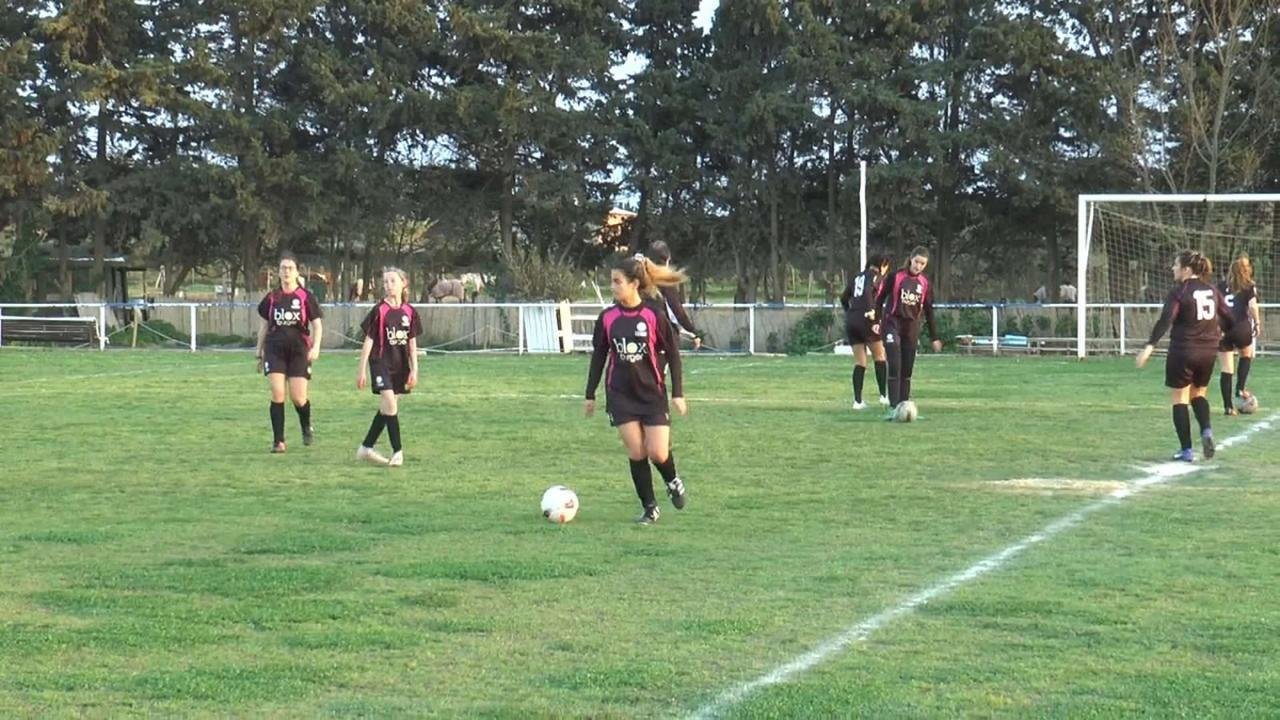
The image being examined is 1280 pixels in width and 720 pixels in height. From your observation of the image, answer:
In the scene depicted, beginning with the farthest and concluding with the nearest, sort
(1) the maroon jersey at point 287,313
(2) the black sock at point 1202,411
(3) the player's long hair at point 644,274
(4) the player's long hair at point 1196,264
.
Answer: (1) the maroon jersey at point 287,313, (2) the black sock at point 1202,411, (4) the player's long hair at point 1196,264, (3) the player's long hair at point 644,274

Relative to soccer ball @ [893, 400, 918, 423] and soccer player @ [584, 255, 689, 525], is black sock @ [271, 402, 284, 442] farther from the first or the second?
soccer ball @ [893, 400, 918, 423]

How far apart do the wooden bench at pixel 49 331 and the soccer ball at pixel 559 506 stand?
3067 centimetres

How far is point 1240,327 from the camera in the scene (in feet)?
58.6

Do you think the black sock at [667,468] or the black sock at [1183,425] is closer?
the black sock at [667,468]

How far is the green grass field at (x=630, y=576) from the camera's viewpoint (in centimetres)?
598

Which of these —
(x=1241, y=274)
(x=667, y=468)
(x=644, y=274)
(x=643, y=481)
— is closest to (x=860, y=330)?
(x=1241, y=274)

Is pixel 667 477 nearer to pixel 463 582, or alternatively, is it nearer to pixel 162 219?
pixel 463 582

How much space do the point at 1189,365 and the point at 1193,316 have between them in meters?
0.39

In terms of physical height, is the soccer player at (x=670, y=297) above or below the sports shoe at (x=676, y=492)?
above

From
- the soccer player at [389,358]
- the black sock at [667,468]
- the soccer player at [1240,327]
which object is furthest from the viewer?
the soccer player at [1240,327]

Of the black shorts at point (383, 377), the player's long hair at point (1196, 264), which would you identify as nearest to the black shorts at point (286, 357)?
the black shorts at point (383, 377)

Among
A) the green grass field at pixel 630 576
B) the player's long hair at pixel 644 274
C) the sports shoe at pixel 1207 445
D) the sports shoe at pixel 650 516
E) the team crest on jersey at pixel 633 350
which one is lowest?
the green grass field at pixel 630 576

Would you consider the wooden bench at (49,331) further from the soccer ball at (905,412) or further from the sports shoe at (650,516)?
the sports shoe at (650,516)

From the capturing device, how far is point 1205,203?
3322 centimetres
